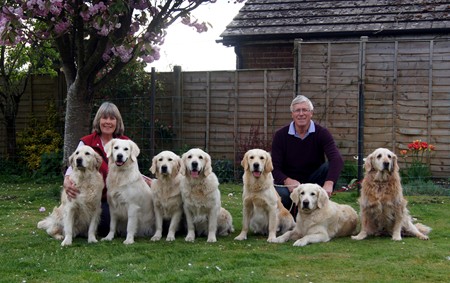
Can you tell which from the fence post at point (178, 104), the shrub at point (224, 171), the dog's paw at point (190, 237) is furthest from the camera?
the fence post at point (178, 104)

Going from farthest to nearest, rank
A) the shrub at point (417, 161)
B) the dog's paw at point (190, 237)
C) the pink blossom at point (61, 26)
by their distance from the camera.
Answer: the shrub at point (417, 161)
the pink blossom at point (61, 26)
the dog's paw at point (190, 237)

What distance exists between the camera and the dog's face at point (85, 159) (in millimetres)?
5387

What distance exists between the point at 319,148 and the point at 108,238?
2.51 meters

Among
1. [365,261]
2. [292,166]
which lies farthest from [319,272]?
[292,166]

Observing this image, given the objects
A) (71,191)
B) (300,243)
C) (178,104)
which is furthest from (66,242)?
(178,104)

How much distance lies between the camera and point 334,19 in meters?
11.7

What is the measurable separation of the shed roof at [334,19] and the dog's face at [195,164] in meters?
6.61

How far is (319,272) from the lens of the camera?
4.17 meters

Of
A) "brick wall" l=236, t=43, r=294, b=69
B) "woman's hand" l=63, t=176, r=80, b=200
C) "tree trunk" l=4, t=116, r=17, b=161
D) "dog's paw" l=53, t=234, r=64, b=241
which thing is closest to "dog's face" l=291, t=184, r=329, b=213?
"woman's hand" l=63, t=176, r=80, b=200

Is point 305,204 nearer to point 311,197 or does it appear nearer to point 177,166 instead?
point 311,197

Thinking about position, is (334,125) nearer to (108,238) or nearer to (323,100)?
(323,100)

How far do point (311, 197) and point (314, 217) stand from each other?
0.21 metres

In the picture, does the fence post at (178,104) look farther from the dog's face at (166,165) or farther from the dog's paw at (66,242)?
the dog's paw at (66,242)

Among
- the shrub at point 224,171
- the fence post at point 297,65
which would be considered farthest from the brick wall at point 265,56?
the shrub at point 224,171
